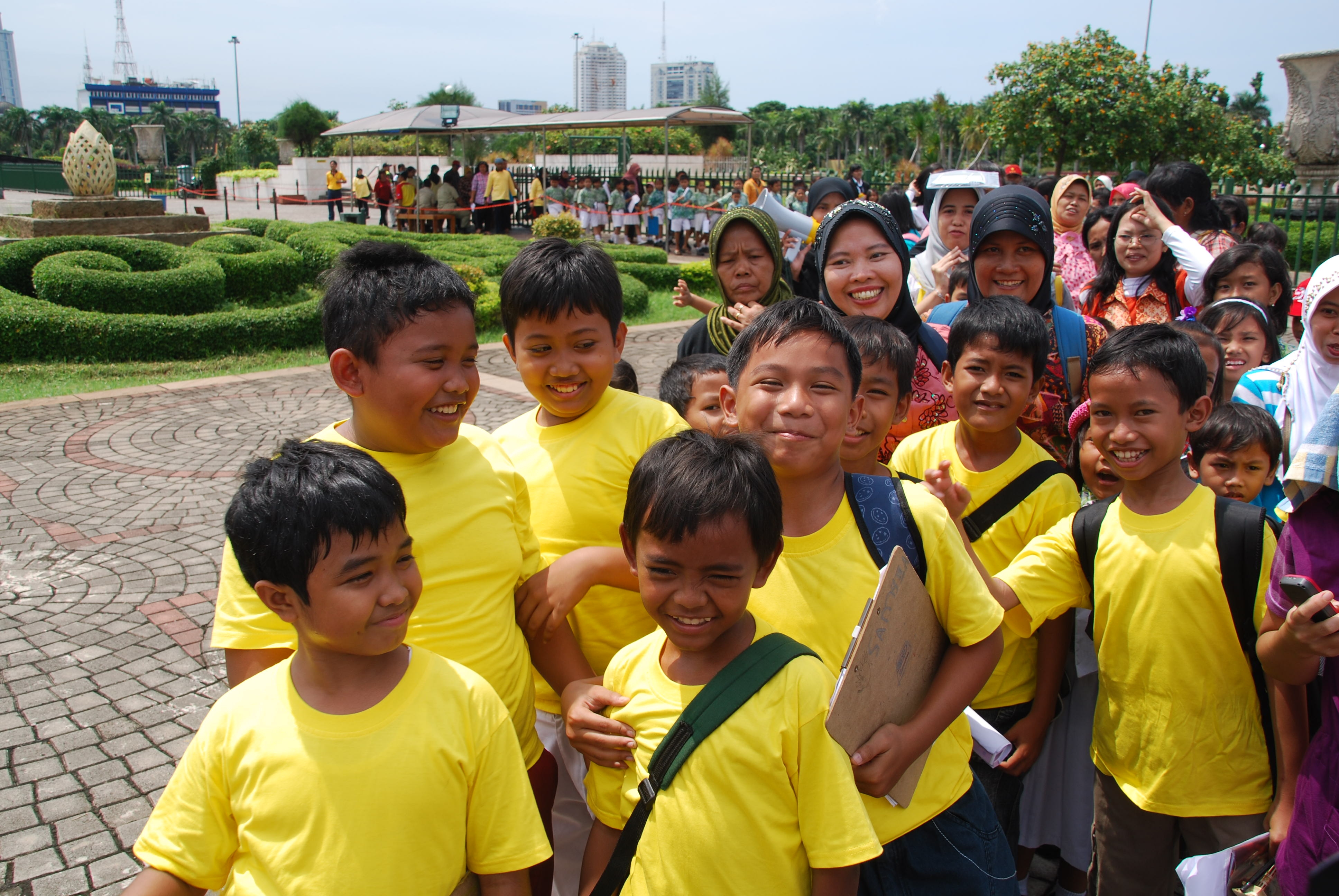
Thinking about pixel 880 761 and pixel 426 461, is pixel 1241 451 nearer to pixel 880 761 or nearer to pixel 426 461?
pixel 880 761

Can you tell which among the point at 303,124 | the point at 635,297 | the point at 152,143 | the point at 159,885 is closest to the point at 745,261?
the point at 159,885

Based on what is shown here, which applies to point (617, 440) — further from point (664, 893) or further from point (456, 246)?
point (456, 246)

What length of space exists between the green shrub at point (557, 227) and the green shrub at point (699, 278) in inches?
95.3

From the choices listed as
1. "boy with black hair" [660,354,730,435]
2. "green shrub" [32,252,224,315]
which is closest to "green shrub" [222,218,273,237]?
"green shrub" [32,252,224,315]

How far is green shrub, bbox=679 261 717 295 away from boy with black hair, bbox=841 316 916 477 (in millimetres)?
12429

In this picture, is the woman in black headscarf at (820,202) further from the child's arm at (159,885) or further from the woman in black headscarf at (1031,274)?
the child's arm at (159,885)

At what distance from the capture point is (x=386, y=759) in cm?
153

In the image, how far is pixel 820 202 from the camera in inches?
279

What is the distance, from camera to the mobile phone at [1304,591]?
168 cm

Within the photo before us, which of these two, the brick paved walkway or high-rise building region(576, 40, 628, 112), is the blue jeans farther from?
high-rise building region(576, 40, 628, 112)

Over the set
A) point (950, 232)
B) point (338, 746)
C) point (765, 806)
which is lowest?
point (765, 806)

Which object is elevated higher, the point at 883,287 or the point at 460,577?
the point at 883,287

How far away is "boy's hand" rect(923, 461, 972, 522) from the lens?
6.45ft

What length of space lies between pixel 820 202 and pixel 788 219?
A: 184 centimetres
